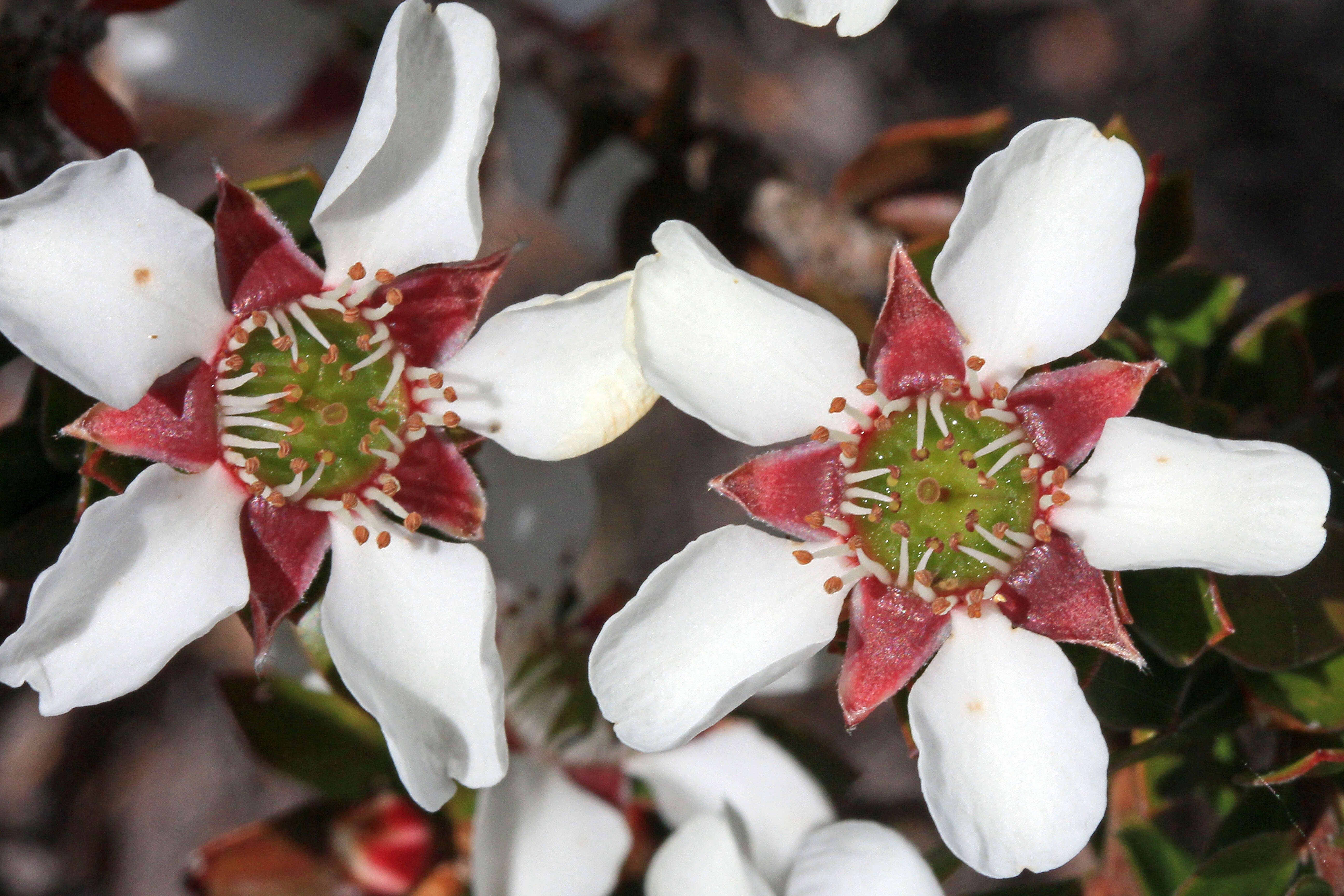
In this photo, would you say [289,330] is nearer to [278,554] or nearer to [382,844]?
[278,554]

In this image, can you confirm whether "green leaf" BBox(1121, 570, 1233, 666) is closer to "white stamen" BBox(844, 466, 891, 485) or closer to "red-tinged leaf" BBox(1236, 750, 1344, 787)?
"red-tinged leaf" BBox(1236, 750, 1344, 787)

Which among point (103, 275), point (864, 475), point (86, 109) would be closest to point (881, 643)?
point (864, 475)

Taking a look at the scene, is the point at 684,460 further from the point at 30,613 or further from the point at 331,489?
the point at 30,613

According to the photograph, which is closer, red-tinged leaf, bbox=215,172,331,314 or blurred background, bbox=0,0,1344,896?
red-tinged leaf, bbox=215,172,331,314

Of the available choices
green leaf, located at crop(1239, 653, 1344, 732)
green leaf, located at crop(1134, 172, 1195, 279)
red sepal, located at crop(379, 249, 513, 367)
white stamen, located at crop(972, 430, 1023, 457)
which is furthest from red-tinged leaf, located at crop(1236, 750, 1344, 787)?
red sepal, located at crop(379, 249, 513, 367)

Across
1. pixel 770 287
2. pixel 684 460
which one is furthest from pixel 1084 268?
pixel 684 460

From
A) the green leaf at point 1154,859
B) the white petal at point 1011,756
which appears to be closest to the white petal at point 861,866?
the white petal at point 1011,756
